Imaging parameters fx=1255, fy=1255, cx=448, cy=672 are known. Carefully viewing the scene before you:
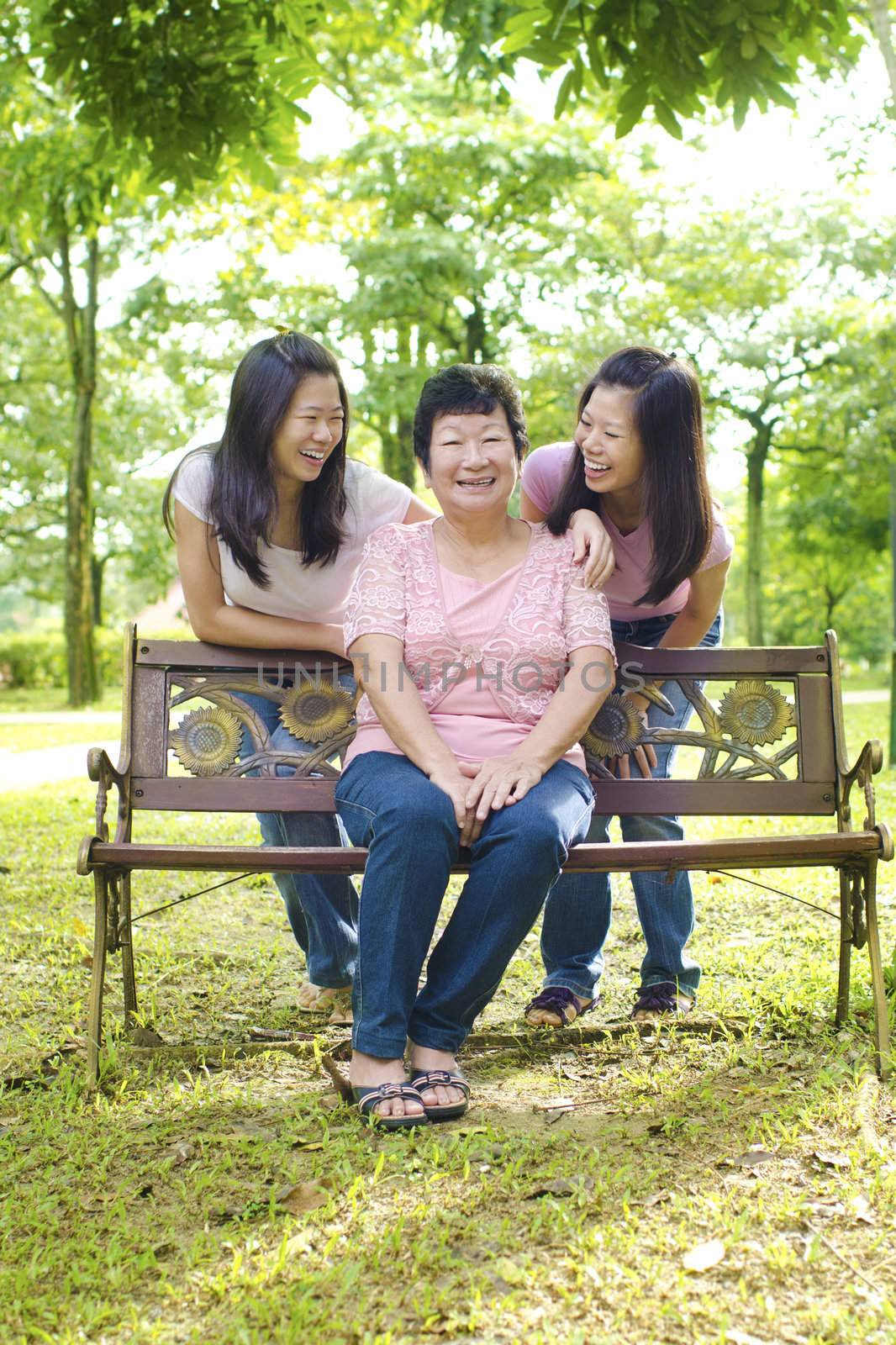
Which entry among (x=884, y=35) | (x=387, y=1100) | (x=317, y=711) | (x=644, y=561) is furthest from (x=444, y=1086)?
(x=884, y=35)

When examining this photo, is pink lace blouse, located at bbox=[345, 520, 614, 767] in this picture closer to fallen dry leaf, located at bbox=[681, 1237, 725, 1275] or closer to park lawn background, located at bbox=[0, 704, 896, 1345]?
park lawn background, located at bbox=[0, 704, 896, 1345]

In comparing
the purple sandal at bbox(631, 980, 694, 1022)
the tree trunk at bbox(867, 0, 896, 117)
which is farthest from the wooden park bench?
the tree trunk at bbox(867, 0, 896, 117)

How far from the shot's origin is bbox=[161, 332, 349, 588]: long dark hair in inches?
146

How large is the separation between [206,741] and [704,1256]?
210 cm

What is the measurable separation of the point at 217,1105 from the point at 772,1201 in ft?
4.58

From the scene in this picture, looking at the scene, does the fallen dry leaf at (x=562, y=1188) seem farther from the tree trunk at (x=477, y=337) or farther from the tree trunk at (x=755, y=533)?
the tree trunk at (x=755, y=533)

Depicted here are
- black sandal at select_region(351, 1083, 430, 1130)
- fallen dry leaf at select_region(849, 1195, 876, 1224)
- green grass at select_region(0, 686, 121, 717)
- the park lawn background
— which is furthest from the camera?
green grass at select_region(0, 686, 121, 717)

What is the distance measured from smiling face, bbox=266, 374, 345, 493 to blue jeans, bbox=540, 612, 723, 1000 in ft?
3.50

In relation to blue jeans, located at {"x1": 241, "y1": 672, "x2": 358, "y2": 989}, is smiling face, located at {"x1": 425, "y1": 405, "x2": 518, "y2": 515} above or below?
above

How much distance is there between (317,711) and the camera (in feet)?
12.9

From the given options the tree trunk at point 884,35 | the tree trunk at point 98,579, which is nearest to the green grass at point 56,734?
the tree trunk at point 884,35

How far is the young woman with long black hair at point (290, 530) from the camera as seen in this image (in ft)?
12.2

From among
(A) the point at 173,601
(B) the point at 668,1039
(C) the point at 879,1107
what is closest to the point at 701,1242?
(C) the point at 879,1107

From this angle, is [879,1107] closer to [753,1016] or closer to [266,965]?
[753,1016]
